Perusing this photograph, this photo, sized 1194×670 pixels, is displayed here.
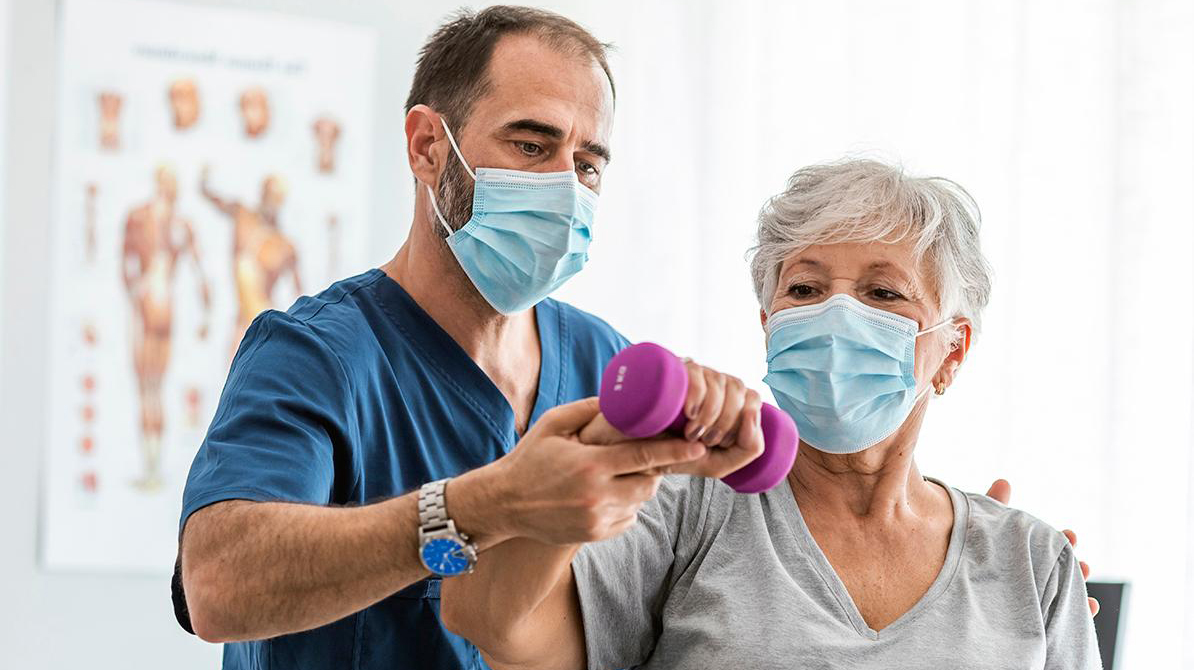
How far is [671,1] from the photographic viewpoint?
316 centimetres

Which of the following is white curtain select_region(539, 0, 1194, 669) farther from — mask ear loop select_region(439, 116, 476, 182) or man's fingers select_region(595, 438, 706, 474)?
man's fingers select_region(595, 438, 706, 474)

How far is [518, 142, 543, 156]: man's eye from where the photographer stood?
168cm

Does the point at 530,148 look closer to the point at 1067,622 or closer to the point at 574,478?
the point at 574,478

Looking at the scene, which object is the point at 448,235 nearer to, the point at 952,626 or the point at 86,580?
the point at 952,626

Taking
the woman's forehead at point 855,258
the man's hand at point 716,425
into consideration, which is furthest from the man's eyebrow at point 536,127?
the man's hand at point 716,425

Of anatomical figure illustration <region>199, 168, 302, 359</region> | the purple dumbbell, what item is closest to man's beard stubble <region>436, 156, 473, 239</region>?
the purple dumbbell

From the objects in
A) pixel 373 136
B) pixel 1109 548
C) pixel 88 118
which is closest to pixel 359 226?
pixel 373 136

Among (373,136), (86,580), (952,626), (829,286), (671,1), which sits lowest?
(86,580)

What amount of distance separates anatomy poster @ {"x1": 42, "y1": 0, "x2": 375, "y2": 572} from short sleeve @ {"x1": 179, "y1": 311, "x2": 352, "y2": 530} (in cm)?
140

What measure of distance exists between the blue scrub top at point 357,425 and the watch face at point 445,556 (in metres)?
0.28

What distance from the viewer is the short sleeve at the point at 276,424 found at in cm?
129

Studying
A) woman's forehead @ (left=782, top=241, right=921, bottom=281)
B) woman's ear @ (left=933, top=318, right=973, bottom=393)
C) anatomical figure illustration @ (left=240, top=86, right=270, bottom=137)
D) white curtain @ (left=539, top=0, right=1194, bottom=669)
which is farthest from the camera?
anatomical figure illustration @ (left=240, top=86, right=270, bottom=137)

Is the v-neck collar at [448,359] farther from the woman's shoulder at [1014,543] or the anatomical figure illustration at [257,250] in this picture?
the anatomical figure illustration at [257,250]

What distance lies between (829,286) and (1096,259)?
4.99ft
